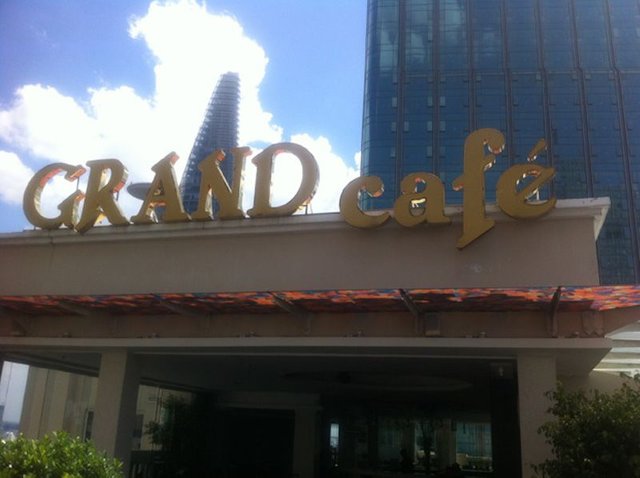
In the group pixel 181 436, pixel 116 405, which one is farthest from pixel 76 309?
pixel 181 436

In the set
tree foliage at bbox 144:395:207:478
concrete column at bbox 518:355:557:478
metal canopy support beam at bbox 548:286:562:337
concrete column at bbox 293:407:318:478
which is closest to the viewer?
metal canopy support beam at bbox 548:286:562:337

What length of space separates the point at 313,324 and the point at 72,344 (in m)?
4.96

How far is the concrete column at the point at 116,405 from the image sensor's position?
12.5 metres

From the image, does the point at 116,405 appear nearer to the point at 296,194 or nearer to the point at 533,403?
the point at 296,194

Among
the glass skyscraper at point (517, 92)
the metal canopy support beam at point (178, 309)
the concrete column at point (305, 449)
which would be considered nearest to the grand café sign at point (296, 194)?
the metal canopy support beam at point (178, 309)

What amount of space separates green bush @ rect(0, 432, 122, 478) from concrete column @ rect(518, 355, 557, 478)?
20.7 feet

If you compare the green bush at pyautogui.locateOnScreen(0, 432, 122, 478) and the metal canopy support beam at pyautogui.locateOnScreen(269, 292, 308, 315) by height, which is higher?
the metal canopy support beam at pyautogui.locateOnScreen(269, 292, 308, 315)

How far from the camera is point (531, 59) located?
296ft

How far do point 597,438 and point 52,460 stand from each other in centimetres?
651

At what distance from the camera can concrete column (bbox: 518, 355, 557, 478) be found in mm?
10273

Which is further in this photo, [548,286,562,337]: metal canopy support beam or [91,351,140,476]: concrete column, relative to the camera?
[91,351,140,476]: concrete column

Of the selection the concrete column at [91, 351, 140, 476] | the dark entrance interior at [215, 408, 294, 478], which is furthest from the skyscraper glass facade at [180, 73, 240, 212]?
the concrete column at [91, 351, 140, 476]

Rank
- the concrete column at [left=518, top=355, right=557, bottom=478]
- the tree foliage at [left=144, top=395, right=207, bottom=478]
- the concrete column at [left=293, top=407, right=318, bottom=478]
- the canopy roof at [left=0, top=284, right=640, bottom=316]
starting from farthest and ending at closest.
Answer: the concrete column at [left=293, top=407, right=318, bottom=478]
the tree foliage at [left=144, top=395, right=207, bottom=478]
the concrete column at [left=518, top=355, right=557, bottom=478]
the canopy roof at [left=0, top=284, right=640, bottom=316]

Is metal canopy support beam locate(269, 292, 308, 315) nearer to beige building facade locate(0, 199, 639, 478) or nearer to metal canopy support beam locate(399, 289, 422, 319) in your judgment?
beige building facade locate(0, 199, 639, 478)
